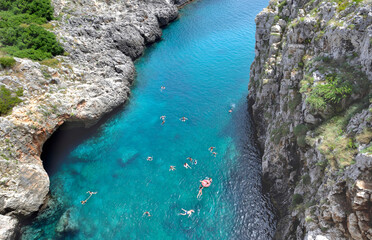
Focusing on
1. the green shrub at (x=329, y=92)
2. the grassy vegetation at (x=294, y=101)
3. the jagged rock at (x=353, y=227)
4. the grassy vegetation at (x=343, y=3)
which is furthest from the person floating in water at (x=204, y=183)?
the grassy vegetation at (x=343, y=3)

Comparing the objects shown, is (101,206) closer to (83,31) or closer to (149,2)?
(83,31)

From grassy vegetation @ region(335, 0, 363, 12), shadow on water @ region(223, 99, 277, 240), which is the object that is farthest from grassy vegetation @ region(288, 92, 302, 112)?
shadow on water @ region(223, 99, 277, 240)

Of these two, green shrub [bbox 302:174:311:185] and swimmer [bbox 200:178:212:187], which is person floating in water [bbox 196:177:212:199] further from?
green shrub [bbox 302:174:311:185]

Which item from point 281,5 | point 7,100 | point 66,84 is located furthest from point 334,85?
point 7,100

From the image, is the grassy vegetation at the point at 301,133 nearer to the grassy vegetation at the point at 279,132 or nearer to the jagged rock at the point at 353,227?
the grassy vegetation at the point at 279,132

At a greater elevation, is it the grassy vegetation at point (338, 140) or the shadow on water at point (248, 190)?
the grassy vegetation at point (338, 140)

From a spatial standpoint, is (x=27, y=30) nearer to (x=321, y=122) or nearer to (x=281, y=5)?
(x=281, y=5)

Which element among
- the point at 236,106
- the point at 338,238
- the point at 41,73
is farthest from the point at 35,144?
the point at 338,238
